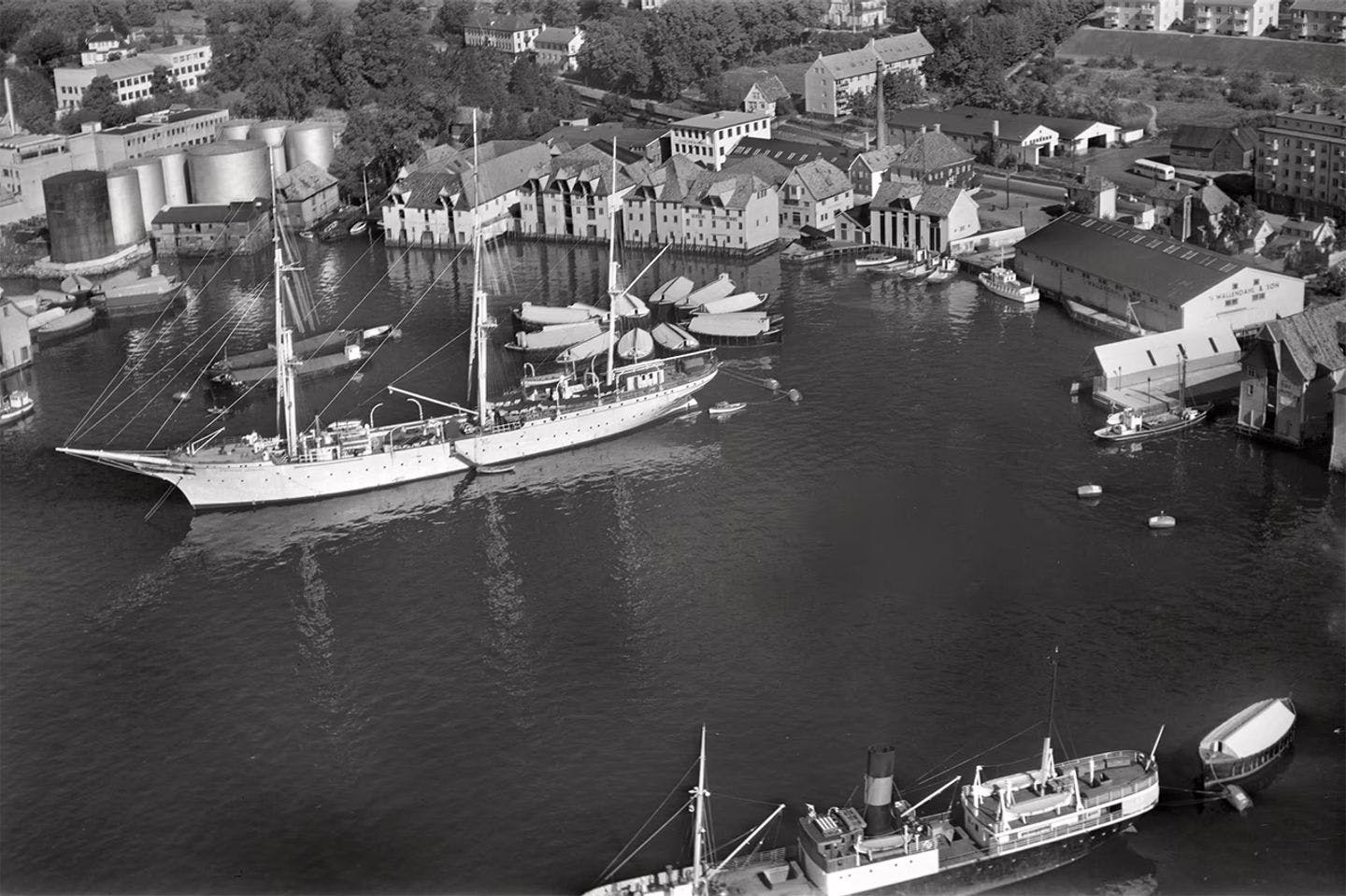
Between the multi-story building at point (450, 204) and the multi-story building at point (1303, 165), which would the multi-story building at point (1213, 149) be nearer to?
the multi-story building at point (1303, 165)

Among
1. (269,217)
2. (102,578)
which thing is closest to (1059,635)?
(102,578)

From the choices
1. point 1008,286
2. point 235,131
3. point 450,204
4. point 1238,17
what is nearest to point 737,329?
point 1008,286

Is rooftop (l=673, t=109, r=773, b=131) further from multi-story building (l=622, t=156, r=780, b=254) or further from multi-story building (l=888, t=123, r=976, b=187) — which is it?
multi-story building (l=888, t=123, r=976, b=187)

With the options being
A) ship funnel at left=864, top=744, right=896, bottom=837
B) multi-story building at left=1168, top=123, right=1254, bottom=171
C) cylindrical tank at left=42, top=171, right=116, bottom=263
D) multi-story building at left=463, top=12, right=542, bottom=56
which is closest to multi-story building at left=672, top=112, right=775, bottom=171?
multi-story building at left=1168, top=123, right=1254, bottom=171

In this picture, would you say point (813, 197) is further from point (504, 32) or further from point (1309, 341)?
point (504, 32)

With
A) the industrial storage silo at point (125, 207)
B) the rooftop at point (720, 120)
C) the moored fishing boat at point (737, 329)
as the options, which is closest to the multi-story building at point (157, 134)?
the industrial storage silo at point (125, 207)

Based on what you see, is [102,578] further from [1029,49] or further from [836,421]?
[1029,49]
